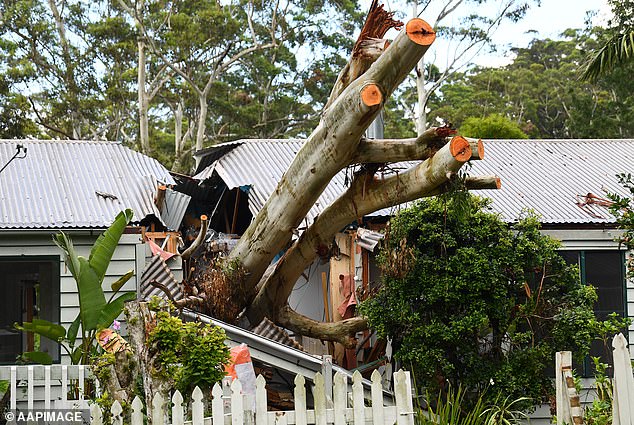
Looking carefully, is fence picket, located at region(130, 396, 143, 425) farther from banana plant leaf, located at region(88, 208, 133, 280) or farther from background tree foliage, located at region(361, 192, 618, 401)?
banana plant leaf, located at region(88, 208, 133, 280)

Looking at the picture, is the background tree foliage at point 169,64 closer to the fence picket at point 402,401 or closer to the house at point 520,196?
the house at point 520,196

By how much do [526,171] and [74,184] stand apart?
7.31 m

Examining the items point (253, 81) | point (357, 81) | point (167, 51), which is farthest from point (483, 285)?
point (253, 81)

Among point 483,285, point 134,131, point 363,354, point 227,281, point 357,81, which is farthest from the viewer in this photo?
point 134,131

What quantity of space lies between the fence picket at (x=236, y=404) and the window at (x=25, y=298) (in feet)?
17.8

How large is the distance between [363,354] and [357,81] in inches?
199

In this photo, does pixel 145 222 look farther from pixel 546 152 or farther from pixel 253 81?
pixel 253 81

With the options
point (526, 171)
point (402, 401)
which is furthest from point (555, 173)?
point (402, 401)

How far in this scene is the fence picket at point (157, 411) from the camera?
242 inches

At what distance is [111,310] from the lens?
33.4 feet

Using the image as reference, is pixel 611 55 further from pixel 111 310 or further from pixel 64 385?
pixel 64 385

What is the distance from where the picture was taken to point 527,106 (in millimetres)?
41969

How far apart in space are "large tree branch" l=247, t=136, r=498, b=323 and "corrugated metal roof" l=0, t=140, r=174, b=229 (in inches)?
80.1

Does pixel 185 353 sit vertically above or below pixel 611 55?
below
